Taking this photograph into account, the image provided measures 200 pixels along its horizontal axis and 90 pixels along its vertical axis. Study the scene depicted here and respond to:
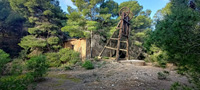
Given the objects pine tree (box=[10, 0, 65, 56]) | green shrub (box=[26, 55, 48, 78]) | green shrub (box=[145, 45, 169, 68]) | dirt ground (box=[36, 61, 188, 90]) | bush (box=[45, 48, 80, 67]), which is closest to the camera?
green shrub (box=[145, 45, 169, 68])

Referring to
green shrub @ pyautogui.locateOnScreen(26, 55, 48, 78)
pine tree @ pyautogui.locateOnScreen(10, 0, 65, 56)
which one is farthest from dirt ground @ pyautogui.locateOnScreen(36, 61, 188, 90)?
pine tree @ pyautogui.locateOnScreen(10, 0, 65, 56)

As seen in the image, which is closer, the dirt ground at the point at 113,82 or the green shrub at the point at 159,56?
the green shrub at the point at 159,56

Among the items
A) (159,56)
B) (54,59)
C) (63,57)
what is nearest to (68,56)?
(63,57)

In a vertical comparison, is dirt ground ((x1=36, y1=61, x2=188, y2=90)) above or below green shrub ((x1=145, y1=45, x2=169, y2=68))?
below

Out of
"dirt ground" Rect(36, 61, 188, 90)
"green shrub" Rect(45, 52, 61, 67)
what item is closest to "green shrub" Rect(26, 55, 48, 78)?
"dirt ground" Rect(36, 61, 188, 90)

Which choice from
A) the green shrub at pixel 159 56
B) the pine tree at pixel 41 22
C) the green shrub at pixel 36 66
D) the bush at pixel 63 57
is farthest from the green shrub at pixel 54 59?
the green shrub at pixel 159 56

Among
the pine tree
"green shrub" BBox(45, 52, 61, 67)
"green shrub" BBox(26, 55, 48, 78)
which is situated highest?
the pine tree

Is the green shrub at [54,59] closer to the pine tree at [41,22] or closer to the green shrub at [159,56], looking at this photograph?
the pine tree at [41,22]

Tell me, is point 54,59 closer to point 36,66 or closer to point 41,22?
point 41,22

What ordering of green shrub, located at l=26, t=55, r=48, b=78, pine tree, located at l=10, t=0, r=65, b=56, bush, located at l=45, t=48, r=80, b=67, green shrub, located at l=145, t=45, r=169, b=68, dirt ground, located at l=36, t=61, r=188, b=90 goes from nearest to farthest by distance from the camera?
1. green shrub, located at l=145, t=45, r=169, b=68
2. dirt ground, located at l=36, t=61, r=188, b=90
3. green shrub, located at l=26, t=55, r=48, b=78
4. bush, located at l=45, t=48, r=80, b=67
5. pine tree, located at l=10, t=0, r=65, b=56

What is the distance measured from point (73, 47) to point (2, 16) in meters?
9.06

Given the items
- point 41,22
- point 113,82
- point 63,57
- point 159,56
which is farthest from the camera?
point 41,22

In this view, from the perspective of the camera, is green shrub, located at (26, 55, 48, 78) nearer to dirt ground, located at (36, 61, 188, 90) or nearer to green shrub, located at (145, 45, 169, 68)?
dirt ground, located at (36, 61, 188, 90)

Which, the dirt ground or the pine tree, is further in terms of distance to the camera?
the pine tree
